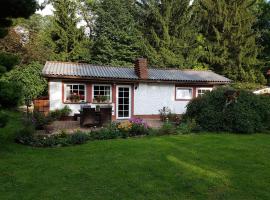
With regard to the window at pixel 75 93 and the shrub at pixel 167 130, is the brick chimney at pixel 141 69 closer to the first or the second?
the window at pixel 75 93

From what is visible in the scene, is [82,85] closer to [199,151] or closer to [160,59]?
[199,151]

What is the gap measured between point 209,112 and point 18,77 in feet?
46.6

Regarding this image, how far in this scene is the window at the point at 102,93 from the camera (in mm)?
16406

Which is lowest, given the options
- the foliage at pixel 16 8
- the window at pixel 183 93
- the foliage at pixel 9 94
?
the foliage at pixel 9 94

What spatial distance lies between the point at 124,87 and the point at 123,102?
0.90 metres

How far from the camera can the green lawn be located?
4836 mm

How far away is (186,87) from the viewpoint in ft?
61.9

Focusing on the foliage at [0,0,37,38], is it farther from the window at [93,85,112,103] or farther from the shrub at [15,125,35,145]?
the window at [93,85,112,103]

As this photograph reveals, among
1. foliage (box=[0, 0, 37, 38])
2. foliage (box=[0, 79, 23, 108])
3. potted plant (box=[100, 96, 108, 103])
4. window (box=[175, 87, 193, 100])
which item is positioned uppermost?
foliage (box=[0, 0, 37, 38])

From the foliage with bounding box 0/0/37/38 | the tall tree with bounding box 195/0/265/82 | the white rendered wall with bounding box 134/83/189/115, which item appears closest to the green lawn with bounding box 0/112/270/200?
the foliage with bounding box 0/0/37/38

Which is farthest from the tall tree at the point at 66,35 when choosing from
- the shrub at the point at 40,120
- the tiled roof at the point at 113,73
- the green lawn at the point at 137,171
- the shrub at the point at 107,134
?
the green lawn at the point at 137,171

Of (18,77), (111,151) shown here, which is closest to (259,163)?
(111,151)

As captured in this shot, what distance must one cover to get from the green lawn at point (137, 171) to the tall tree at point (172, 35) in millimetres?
22467

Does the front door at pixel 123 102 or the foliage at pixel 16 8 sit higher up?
the foliage at pixel 16 8
